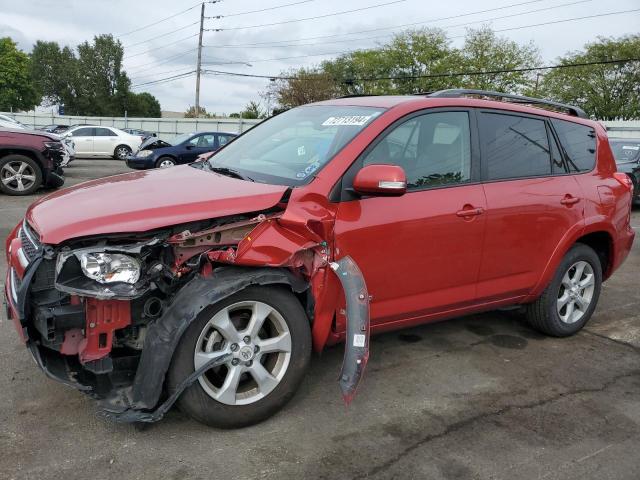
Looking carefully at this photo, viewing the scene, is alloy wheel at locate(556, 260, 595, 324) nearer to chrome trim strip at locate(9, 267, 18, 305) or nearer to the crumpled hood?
the crumpled hood

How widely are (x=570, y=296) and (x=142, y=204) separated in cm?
337

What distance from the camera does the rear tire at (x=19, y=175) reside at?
1073 centimetres

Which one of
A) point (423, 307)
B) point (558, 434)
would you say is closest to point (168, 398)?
point (423, 307)

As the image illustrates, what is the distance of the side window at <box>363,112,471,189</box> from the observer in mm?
3482

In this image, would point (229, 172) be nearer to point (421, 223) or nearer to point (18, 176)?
point (421, 223)

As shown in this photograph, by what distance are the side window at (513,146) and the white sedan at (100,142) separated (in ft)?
72.8

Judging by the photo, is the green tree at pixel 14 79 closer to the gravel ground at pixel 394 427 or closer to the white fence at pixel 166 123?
the white fence at pixel 166 123

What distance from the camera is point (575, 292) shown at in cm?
458

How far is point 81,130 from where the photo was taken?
2384 centimetres

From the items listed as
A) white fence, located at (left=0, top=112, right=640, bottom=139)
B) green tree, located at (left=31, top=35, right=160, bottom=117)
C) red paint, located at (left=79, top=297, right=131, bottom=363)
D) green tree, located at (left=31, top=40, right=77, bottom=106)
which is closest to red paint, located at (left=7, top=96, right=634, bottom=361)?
red paint, located at (left=79, top=297, right=131, bottom=363)

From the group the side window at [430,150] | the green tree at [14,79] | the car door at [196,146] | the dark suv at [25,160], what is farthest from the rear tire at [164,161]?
the green tree at [14,79]

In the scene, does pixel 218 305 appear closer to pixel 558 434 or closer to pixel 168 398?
pixel 168 398

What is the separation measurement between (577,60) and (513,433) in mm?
56412

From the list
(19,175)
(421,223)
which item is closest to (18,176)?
(19,175)
